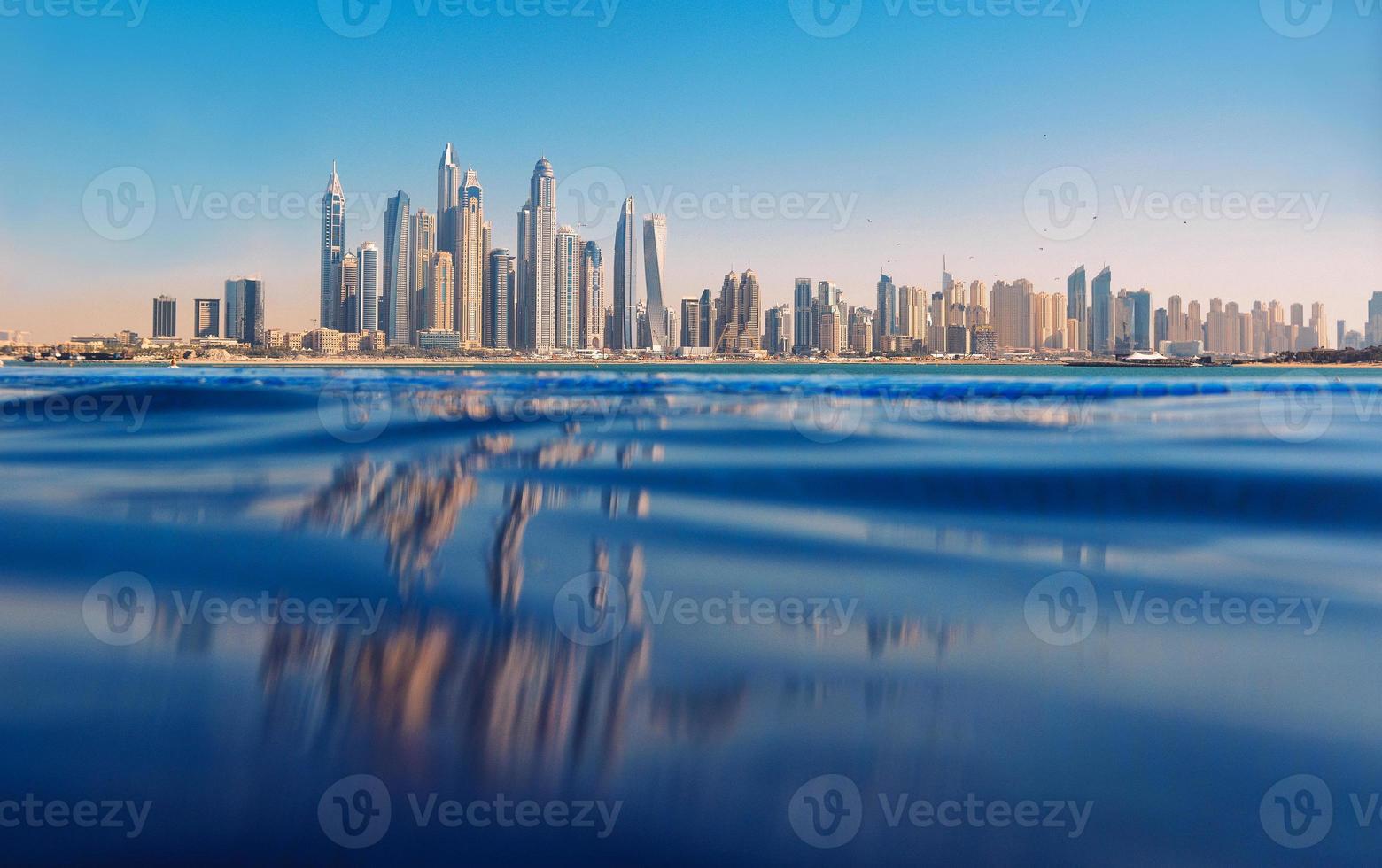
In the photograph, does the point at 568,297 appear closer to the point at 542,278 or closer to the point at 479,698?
the point at 542,278

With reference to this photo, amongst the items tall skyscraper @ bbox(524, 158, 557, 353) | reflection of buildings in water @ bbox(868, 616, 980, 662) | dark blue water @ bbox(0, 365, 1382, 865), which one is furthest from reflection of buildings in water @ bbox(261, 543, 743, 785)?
tall skyscraper @ bbox(524, 158, 557, 353)

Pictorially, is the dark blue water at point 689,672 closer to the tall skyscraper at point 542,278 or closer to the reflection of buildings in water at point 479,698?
the reflection of buildings in water at point 479,698

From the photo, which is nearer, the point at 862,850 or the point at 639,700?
the point at 862,850

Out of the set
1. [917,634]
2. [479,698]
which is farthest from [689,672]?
[917,634]

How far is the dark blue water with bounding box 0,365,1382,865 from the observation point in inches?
141

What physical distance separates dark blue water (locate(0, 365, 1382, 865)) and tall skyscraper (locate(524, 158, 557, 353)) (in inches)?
Result: 5524

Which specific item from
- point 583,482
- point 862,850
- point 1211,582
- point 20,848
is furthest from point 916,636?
point 583,482

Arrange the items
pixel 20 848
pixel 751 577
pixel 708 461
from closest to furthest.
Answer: pixel 20 848 < pixel 751 577 < pixel 708 461

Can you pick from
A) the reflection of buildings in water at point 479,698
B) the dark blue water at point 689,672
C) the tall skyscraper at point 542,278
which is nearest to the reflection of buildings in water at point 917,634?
the dark blue water at point 689,672

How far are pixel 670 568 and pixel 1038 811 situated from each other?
454 centimetres

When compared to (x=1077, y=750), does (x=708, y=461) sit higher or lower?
higher

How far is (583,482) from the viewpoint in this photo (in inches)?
513

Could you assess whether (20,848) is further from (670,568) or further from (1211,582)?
(1211,582)

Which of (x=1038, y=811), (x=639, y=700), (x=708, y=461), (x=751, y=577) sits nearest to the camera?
(x=1038, y=811)
